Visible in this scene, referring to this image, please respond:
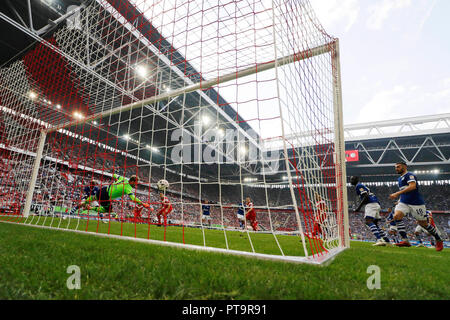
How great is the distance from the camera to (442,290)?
1.47 m

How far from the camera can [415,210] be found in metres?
4.38

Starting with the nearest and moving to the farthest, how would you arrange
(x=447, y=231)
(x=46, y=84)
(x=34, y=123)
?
(x=46, y=84) → (x=34, y=123) → (x=447, y=231)

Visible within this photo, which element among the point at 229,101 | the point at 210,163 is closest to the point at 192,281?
the point at 210,163

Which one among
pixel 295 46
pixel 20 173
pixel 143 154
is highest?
pixel 143 154

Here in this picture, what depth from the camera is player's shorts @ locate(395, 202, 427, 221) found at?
4277mm

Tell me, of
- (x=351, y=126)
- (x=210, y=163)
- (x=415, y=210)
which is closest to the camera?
(x=210, y=163)

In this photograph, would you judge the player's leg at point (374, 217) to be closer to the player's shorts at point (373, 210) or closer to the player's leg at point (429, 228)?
the player's shorts at point (373, 210)

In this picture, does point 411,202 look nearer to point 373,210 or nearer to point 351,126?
point 373,210

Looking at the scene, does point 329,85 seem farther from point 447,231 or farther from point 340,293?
point 447,231

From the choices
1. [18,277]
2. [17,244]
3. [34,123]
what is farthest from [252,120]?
[34,123]

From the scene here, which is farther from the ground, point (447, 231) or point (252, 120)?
point (252, 120)

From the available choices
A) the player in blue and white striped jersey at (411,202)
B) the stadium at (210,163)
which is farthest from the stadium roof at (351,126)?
the player in blue and white striped jersey at (411,202)

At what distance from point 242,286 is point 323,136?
12.4 feet
